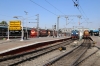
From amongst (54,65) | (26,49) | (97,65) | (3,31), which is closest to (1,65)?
(54,65)

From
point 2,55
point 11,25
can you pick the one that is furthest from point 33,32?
point 2,55

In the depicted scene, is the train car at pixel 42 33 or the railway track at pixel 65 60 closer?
the railway track at pixel 65 60

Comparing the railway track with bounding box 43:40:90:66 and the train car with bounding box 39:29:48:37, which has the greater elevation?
the train car with bounding box 39:29:48:37

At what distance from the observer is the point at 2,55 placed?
16.2 metres

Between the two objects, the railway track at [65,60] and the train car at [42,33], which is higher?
the train car at [42,33]

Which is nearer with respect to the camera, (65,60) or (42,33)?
(65,60)

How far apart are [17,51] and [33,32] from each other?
52241 mm

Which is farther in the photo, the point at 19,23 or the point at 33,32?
the point at 33,32

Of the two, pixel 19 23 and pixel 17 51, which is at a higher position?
pixel 19 23

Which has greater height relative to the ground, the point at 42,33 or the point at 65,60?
the point at 42,33

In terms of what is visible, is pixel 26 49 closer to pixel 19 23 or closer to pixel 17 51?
pixel 17 51

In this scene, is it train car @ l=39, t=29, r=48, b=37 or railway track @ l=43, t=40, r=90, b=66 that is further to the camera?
train car @ l=39, t=29, r=48, b=37

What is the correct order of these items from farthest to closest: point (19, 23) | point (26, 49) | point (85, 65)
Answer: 1. point (19, 23)
2. point (26, 49)
3. point (85, 65)

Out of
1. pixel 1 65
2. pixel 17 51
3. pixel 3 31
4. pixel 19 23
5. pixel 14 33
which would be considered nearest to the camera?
pixel 1 65
